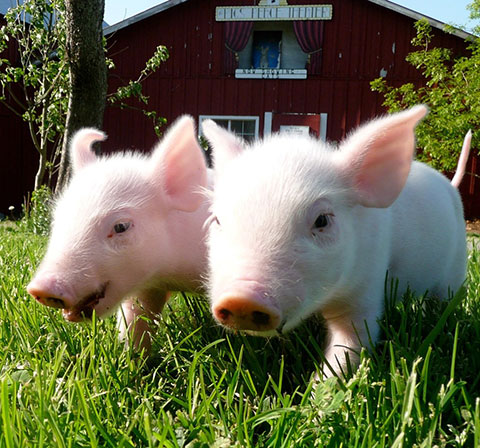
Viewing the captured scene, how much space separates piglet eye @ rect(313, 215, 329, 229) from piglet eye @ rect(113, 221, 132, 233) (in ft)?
2.31

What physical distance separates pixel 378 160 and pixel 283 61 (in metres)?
12.3

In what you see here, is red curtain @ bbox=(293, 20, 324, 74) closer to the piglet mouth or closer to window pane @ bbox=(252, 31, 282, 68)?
window pane @ bbox=(252, 31, 282, 68)

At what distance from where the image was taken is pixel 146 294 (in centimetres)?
222

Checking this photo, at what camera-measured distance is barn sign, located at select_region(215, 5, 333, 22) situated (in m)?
13.1

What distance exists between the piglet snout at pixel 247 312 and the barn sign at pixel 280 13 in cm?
1293

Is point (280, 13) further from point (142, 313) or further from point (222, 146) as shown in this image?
point (142, 313)

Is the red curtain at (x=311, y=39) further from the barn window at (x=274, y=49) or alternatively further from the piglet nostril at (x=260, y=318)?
the piglet nostril at (x=260, y=318)

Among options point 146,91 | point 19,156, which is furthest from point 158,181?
point 19,156

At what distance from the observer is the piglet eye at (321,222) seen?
1567 mm

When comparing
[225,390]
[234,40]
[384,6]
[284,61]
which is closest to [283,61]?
[284,61]

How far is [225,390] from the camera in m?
1.63

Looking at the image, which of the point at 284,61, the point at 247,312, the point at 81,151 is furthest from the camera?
the point at 284,61

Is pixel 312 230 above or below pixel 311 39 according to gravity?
below

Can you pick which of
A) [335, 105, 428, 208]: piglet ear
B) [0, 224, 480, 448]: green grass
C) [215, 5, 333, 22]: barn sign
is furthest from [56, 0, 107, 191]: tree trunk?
[215, 5, 333, 22]: barn sign
